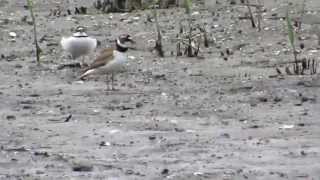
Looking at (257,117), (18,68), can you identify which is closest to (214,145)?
(257,117)

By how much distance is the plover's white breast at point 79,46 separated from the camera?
12.6 metres

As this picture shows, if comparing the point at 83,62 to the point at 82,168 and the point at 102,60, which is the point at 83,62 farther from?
the point at 82,168

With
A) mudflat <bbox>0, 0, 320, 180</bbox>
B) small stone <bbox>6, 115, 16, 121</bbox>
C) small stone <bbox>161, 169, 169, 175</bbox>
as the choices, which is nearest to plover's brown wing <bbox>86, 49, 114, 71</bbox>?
mudflat <bbox>0, 0, 320, 180</bbox>

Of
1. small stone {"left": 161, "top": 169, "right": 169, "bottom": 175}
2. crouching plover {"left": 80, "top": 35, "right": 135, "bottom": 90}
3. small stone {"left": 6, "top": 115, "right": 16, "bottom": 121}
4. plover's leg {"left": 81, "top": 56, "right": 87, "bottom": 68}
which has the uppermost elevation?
small stone {"left": 161, "top": 169, "right": 169, "bottom": 175}

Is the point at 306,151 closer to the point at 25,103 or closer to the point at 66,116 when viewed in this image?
the point at 66,116

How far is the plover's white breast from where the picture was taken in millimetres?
12594

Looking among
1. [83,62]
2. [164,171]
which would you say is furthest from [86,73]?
[164,171]

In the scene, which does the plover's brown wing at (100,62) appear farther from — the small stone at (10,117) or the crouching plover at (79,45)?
the small stone at (10,117)

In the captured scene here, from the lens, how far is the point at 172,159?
764cm

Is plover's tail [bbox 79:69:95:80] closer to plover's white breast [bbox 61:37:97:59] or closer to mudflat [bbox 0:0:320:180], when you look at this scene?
mudflat [bbox 0:0:320:180]

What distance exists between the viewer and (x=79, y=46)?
41.2 feet

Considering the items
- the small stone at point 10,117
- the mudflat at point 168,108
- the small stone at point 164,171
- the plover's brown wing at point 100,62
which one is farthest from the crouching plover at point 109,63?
the small stone at point 164,171

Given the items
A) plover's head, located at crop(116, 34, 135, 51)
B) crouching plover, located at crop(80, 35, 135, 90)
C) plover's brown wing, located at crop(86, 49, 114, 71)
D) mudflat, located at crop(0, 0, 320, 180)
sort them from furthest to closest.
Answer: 1. plover's head, located at crop(116, 34, 135, 51)
2. plover's brown wing, located at crop(86, 49, 114, 71)
3. crouching plover, located at crop(80, 35, 135, 90)
4. mudflat, located at crop(0, 0, 320, 180)

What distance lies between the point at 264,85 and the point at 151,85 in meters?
1.19
